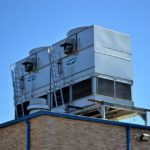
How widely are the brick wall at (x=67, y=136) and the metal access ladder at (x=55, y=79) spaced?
5911 mm

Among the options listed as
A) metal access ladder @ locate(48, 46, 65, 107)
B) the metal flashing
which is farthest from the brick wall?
metal access ladder @ locate(48, 46, 65, 107)

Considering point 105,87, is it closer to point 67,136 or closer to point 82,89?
point 82,89

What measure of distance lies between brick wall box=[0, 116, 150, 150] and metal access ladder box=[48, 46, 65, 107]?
591 cm

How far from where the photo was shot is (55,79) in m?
30.5

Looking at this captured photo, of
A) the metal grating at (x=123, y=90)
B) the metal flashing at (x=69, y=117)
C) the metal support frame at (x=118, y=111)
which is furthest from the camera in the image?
the metal grating at (x=123, y=90)

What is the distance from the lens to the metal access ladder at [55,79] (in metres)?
29.8

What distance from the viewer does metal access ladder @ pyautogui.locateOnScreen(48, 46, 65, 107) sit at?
97.9ft

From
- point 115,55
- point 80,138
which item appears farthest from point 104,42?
point 80,138

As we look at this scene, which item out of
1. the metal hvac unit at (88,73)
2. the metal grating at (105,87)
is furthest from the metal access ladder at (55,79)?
the metal grating at (105,87)

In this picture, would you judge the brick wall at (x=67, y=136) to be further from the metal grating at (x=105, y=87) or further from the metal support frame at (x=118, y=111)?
the metal grating at (x=105, y=87)

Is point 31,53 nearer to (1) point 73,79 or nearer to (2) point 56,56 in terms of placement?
(2) point 56,56

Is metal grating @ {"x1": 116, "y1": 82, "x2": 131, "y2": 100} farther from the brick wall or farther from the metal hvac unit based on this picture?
the brick wall

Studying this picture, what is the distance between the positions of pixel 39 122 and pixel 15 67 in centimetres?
1208

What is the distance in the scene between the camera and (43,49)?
3188 centimetres
